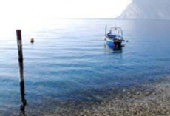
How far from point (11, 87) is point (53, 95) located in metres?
6.78

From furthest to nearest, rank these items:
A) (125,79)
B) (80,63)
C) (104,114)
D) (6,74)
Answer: (80,63) → (6,74) → (125,79) → (104,114)

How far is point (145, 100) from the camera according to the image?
28.2 m

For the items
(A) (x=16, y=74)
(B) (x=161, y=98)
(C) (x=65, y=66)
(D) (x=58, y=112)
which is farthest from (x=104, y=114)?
(C) (x=65, y=66)

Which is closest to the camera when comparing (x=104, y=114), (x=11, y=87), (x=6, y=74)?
(x=104, y=114)

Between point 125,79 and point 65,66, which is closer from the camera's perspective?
point 125,79

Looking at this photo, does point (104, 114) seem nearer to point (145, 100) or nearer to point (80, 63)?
point (145, 100)

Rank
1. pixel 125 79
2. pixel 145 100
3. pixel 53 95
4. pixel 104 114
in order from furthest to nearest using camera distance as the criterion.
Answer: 1. pixel 125 79
2. pixel 53 95
3. pixel 145 100
4. pixel 104 114

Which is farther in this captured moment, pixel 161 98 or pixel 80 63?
pixel 80 63

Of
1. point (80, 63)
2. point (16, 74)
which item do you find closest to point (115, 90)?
point (16, 74)

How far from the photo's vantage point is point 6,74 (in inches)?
1711

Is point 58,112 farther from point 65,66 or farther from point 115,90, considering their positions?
point 65,66

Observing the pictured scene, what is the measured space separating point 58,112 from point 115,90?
402 inches

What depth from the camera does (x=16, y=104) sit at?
28.2 metres

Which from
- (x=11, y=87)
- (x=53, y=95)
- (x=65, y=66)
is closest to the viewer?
(x=53, y=95)
